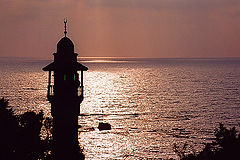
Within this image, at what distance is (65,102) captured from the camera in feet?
77.6

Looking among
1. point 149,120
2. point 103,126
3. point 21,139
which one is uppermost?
point 149,120

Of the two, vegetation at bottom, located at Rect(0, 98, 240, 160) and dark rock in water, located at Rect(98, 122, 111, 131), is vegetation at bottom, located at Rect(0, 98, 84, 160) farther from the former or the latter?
dark rock in water, located at Rect(98, 122, 111, 131)

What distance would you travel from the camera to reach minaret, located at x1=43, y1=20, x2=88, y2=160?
23.4 m

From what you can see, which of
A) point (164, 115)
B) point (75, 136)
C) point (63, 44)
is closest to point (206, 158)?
point (75, 136)

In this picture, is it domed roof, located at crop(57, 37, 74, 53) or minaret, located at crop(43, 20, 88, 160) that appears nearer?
minaret, located at crop(43, 20, 88, 160)

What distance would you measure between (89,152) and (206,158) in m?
53.3

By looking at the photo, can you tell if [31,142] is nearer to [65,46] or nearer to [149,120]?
[65,46]

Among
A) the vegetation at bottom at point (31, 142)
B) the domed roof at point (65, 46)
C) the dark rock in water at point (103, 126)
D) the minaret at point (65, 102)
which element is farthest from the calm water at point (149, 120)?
the domed roof at point (65, 46)

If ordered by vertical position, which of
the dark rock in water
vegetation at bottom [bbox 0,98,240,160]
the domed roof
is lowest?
vegetation at bottom [bbox 0,98,240,160]

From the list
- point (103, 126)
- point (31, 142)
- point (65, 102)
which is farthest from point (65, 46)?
point (103, 126)

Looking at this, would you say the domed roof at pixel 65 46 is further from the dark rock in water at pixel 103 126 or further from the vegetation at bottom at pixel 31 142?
the dark rock in water at pixel 103 126

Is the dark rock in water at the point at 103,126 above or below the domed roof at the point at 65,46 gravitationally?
above

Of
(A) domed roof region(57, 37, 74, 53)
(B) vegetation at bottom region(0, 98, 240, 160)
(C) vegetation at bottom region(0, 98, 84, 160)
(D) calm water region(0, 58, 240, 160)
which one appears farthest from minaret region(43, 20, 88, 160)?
(D) calm water region(0, 58, 240, 160)

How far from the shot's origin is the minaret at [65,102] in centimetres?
2339
